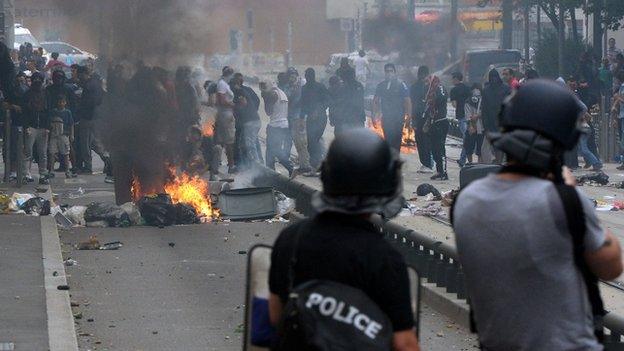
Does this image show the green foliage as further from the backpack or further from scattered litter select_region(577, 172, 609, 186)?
the backpack

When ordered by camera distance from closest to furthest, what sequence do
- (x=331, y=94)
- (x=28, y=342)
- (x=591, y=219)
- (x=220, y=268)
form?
(x=591, y=219)
(x=28, y=342)
(x=220, y=268)
(x=331, y=94)

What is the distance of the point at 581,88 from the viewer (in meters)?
23.2

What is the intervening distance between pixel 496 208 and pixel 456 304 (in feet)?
21.6

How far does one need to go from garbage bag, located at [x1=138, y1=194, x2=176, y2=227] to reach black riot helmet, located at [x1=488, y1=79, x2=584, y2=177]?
1356 centimetres

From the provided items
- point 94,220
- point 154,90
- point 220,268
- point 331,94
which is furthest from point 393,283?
point 331,94

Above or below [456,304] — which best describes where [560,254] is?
above

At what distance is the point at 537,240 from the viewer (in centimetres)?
400

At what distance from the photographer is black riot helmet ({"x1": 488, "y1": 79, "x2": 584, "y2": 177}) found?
403 cm

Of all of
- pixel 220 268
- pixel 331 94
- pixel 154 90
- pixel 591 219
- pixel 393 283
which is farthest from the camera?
pixel 331 94

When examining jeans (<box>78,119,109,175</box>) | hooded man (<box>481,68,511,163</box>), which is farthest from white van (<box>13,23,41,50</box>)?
hooded man (<box>481,68,511,163</box>)

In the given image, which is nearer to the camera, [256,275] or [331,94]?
[256,275]

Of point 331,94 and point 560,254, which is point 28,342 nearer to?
point 560,254

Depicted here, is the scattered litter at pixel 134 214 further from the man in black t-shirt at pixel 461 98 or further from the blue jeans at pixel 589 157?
the blue jeans at pixel 589 157

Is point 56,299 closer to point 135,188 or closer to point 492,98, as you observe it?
point 135,188
